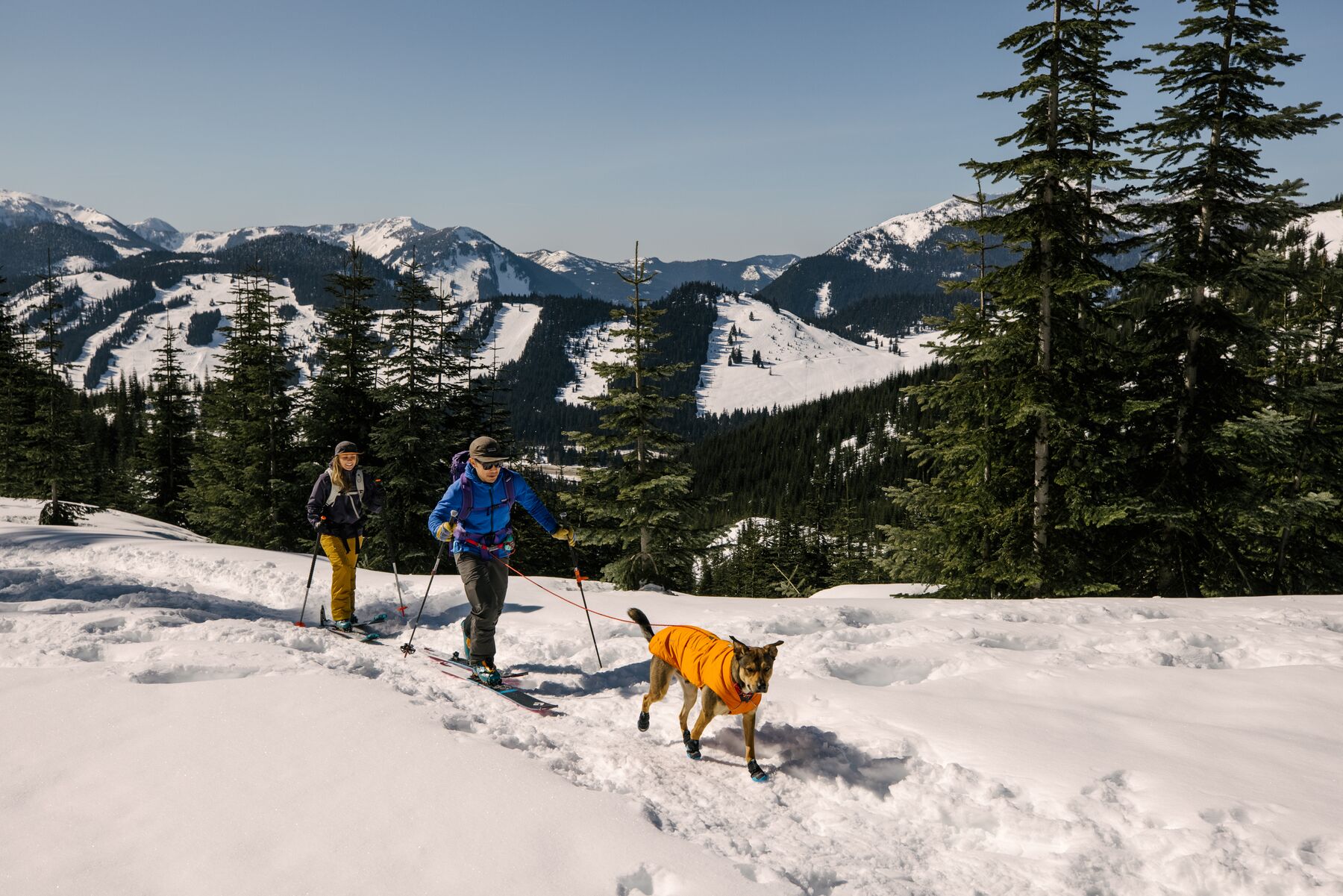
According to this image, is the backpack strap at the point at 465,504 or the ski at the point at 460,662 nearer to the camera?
the backpack strap at the point at 465,504

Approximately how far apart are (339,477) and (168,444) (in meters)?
40.5

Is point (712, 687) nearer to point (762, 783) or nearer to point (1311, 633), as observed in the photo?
point (762, 783)

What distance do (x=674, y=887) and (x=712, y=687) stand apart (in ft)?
5.91

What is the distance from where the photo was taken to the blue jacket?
7.36 m

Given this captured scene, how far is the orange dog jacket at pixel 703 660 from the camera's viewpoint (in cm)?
527

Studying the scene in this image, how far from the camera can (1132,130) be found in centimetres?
1344

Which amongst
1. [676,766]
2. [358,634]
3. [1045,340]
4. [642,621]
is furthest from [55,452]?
[1045,340]

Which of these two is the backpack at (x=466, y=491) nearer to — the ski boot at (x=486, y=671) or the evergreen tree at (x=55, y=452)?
the ski boot at (x=486, y=671)

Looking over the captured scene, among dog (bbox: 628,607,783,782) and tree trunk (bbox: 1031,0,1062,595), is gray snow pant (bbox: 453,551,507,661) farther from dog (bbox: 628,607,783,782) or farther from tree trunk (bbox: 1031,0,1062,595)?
tree trunk (bbox: 1031,0,1062,595)

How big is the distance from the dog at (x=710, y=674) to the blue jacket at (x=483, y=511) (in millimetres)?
2176

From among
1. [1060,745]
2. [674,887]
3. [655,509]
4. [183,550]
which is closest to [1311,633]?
[1060,745]

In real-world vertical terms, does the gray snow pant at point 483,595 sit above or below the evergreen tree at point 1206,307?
below

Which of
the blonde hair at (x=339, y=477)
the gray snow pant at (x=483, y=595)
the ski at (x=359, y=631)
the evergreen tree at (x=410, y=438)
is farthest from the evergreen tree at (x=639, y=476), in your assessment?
the gray snow pant at (x=483, y=595)

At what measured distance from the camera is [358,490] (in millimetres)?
9414
